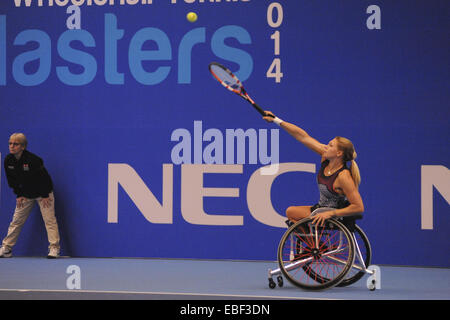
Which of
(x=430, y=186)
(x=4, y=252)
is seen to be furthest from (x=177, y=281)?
(x=430, y=186)

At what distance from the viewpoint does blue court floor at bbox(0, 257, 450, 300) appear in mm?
5695

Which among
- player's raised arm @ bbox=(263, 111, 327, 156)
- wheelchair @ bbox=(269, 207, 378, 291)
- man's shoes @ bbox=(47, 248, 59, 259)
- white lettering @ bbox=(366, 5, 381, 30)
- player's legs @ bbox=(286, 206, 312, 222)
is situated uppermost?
white lettering @ bbox=(366, 5, 381, 30)

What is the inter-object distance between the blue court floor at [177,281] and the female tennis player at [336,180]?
0.64 meters

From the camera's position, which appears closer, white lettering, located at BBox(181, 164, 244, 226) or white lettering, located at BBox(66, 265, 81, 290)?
white lettering, located at BBox(66, 265, 81, 290)

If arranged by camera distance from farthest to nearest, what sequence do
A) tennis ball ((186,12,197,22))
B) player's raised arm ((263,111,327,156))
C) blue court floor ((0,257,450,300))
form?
1. tennis ball ((186,12,197,22))
2. player's raised arm ((263,111,327,156))
3. blue court floor ((0,257,450,300))

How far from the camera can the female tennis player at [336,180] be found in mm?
5836

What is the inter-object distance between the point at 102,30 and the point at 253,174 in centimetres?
229

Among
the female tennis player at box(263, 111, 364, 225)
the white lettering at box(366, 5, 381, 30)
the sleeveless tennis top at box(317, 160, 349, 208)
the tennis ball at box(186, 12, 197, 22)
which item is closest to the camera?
the female tennis player at box(263, 111, 364, 225)

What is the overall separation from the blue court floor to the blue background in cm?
28

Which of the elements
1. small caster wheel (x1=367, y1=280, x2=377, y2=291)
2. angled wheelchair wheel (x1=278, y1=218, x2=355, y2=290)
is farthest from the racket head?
small caster wheel (x1=367, y1=280, x2=377, y2=291)

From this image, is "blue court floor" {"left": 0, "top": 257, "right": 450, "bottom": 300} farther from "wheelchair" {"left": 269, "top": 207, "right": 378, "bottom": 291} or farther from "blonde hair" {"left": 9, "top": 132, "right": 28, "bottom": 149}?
"blonde hair" {"left": 9, "top": 132, "right": 28, "bottom": 149}

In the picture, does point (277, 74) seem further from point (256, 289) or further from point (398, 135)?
point (256, 289)

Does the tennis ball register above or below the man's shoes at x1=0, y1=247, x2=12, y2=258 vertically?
above

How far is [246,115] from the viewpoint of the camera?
791cm
